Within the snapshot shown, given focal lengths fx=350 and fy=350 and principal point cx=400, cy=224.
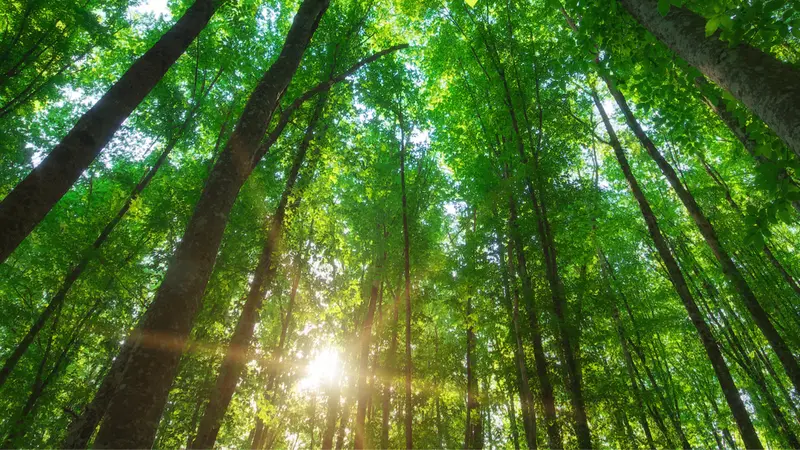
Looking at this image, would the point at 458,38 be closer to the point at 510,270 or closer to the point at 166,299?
the point at 510,270

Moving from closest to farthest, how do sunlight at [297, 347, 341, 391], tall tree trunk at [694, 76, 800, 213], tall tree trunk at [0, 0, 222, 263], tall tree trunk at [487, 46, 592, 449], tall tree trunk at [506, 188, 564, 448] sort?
1. tall tree trunk at [0, 0, 222, 263]
2. tall tree trunk at [694, 76, 800, 213]
3. tall tree trunk at [487, 46, 592, 449]
4. tall tree trunk at [506, 188, 564, 448]
5. sunlight at [297, 347, 341, 391]

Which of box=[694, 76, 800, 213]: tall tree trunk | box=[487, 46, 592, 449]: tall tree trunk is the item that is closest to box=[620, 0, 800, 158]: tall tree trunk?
box=[694, 76, 800, 213]: tall tree trunk

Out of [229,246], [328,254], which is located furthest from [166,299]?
[229,246]

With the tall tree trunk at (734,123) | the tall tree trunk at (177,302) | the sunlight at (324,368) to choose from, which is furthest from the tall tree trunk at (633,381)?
the sunlight at (324,368)

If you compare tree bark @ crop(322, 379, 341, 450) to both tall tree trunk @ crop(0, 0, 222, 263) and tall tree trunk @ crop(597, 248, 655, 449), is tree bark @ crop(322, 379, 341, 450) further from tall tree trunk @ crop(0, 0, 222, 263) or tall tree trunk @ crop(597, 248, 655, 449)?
tall tree trunk @ crop(0, 0, 222, 263)

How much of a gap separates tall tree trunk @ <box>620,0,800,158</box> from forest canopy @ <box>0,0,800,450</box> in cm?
2

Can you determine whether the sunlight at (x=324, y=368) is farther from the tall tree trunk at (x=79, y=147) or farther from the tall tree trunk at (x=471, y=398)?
the tall tree trunk at (x=79, y=147)

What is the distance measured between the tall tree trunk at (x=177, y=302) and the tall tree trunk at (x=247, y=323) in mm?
4784

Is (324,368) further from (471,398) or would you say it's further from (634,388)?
(634,388)

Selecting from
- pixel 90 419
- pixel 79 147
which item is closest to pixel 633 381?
pixel 79 147

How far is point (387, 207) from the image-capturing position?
14.2 metres

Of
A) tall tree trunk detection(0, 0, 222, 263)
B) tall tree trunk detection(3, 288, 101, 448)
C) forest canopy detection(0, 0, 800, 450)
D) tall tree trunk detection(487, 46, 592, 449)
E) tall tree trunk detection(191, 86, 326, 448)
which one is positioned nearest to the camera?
tall tree trunk detection(0, 0, 222, 263)

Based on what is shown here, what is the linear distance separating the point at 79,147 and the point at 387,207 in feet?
37.1

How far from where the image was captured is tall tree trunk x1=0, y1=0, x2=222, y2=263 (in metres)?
2.75
